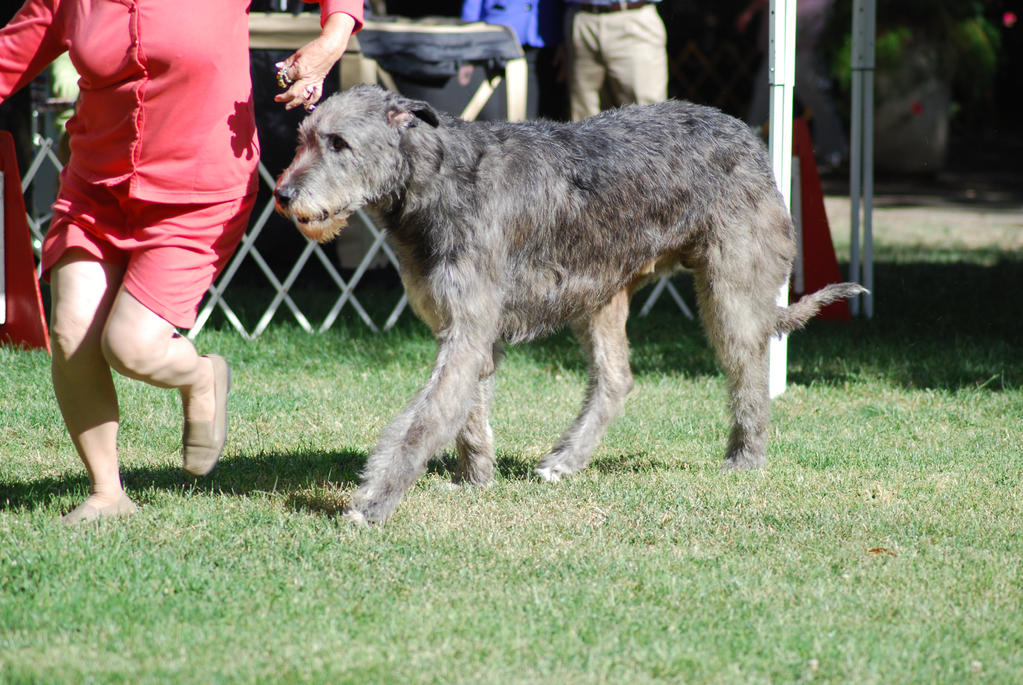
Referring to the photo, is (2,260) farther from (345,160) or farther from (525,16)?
(525,16)

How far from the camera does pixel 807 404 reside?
6539 mm

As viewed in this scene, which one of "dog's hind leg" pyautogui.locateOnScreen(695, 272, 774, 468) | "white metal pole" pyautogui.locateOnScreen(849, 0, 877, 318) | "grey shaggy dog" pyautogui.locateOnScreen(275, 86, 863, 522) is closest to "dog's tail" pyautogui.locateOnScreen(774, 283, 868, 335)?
"grey shaggy dog" pyautogui.locateOnScreen(275, 86, 863, 522)

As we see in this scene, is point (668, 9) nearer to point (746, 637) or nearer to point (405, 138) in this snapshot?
point (405, 138)

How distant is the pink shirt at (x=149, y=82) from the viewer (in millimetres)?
3742

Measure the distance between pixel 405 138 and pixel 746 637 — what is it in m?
2.03

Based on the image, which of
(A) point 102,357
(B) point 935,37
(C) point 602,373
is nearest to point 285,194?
(A) point 102,357

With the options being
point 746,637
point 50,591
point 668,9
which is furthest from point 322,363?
point 668,9

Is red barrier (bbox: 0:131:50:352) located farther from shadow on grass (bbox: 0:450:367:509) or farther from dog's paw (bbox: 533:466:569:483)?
dog's paw (bbox: 533:466:569:483)

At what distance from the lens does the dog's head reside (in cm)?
404

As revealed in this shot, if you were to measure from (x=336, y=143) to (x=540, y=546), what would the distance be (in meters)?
1.56

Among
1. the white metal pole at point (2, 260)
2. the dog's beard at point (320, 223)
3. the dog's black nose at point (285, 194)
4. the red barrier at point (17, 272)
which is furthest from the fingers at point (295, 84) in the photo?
the white metal pole at point (2, 260)

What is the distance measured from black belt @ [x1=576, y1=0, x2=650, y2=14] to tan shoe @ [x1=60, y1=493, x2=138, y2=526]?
5421 mm

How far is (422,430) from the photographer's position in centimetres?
430

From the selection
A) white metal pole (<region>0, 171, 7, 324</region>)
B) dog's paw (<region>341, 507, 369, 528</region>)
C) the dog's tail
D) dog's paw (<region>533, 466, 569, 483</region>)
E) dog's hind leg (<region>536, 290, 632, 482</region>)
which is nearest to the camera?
dog's paw (<region>341, 507, 369, 528</region>)
